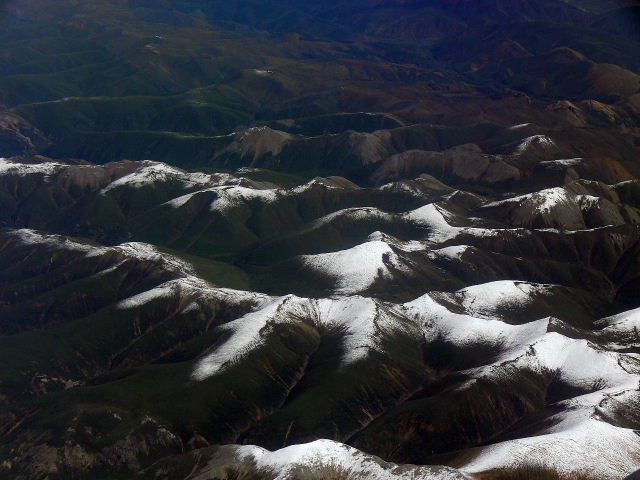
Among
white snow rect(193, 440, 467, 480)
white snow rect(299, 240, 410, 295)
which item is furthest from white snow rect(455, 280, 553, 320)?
white snow rect(193, 440, 467, 480)

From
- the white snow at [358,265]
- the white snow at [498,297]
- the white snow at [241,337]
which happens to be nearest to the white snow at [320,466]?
the white snow at [241,337]

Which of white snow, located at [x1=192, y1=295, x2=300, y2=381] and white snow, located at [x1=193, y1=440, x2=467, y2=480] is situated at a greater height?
white snow, located at [x1=193, y1=440, x2=467, y2=480]

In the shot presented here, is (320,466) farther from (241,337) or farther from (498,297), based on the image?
(498,297)

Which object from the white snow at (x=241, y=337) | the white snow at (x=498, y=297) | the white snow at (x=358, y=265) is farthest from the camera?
the white snow at (x=358, y=265)

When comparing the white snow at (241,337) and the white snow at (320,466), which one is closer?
the white snow at (320,466)

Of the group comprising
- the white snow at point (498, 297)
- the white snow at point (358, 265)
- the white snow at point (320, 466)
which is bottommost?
the white snow at point (358, 265)

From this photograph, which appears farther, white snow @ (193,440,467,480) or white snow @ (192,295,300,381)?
white snow @ (192,295,300,381)

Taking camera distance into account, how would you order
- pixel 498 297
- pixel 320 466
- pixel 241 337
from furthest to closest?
pixel 498 297 → pixel 241 337 → pixel 320 466

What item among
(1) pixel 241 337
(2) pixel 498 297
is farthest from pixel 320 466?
(2) pixel 498 297

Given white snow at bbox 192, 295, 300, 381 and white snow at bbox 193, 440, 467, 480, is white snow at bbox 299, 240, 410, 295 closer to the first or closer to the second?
white snow at bbox 192, 295, 300, 381

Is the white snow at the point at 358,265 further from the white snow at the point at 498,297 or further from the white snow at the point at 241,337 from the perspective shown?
the white snow at the point at 241,337

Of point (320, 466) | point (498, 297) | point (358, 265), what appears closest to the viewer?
point (320, 466)

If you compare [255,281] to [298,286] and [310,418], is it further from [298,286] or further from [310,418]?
[310,418]

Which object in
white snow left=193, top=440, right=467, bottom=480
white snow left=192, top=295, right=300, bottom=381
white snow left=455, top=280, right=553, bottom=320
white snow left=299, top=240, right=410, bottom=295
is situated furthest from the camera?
white snow left=299, top=240, right=410, bottom=295
